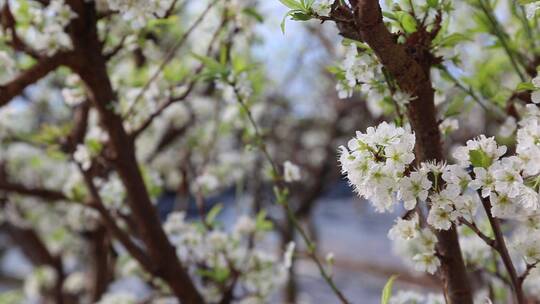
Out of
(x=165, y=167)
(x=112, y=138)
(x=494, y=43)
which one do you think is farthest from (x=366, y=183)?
(x=165, y=167)

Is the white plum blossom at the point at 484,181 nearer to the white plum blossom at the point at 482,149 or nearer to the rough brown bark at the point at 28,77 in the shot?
the white plum blossom at the point at 482,149

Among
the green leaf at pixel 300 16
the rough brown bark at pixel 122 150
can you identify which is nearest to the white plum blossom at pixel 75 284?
the rough brown bark at pixel 122 150

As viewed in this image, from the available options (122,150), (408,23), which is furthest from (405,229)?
(122,150)

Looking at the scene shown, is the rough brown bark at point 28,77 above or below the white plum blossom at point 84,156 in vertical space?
above

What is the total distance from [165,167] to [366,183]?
272 cm

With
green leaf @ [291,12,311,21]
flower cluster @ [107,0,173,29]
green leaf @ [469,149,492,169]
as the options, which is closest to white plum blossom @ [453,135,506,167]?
green leaf @ [469,149,492,169]

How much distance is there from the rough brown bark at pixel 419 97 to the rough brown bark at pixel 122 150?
754 millimetres

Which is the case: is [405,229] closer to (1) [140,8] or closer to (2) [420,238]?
(2) [420,238]

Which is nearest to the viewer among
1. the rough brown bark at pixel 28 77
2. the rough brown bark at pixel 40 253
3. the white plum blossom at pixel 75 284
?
the rough brown bark at pixel 28 77

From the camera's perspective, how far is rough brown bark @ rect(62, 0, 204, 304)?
123cm

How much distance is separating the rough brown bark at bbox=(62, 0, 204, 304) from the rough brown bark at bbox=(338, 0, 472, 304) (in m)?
0.75

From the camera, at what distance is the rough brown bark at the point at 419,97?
2.17ft

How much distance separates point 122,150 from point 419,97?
34.1 inches

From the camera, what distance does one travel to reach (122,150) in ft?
4.48
